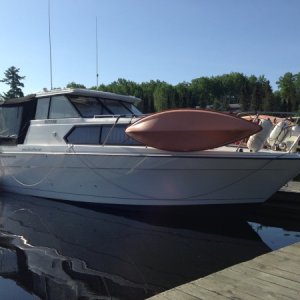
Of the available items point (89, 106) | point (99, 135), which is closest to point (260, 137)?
point (99, 135)

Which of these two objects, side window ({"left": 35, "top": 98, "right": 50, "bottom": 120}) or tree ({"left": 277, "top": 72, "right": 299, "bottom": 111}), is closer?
side window ({"left": 35, "top": 98, "right": 50, "bottom": 120})

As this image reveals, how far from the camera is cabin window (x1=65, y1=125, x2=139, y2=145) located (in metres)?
9.45

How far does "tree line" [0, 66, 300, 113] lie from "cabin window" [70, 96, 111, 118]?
70532 mm

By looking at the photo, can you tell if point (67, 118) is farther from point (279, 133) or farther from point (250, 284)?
point (250, 284)

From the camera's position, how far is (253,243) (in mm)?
7840

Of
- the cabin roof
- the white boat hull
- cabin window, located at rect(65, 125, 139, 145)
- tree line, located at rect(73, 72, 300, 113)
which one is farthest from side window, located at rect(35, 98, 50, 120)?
tree line, located at rect(73, 72, 300, 113)

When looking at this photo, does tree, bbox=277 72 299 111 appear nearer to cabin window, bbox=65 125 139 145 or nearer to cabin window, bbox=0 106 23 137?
cabin window, bbox=0 106 23 137

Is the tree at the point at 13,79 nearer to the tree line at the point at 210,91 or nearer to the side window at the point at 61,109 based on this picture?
the tree line at the point at 210,91

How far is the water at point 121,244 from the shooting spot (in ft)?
19.3

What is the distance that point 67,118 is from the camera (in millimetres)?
10555

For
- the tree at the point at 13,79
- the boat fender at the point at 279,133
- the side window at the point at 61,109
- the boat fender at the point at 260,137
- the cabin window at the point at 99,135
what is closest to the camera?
the boat fender at the point at 260,137

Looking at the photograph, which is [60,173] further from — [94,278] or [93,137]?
[94,278]

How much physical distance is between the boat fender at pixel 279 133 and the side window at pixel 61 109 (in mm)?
4612

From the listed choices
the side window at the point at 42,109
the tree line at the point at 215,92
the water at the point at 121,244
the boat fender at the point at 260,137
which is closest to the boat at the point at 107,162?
the side window at the point at 42,109
